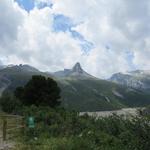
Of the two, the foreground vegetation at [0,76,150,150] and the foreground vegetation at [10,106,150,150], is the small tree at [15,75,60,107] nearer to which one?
the foreground vegetation at [0,76,150,150]

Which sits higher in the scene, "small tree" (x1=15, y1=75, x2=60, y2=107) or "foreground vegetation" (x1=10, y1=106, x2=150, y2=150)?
"small tree" (x1=15, y1=75, x2=60, y2=107)

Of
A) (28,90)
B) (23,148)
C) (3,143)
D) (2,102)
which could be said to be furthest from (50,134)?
(28,90)

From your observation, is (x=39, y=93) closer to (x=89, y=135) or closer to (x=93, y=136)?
(x=89, y=135)

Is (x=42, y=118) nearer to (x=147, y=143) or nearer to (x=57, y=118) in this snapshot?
(x=57, y=118)

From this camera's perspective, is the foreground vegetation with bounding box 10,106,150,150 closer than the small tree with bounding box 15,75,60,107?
Yes

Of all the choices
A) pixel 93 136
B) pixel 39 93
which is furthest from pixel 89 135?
pixel 39 93

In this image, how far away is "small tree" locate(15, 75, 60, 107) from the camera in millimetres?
69938

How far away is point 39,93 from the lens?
70.6 m

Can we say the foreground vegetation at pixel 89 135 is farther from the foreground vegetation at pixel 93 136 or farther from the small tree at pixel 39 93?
the small tree at pixel 39 93

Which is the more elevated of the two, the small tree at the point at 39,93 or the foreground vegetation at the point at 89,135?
the small tree at the point at 39,93

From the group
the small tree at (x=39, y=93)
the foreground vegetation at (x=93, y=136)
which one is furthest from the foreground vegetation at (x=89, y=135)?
the small tree at (x=39, y=93)

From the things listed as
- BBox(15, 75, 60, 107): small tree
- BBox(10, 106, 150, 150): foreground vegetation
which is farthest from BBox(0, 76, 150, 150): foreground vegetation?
BBox(15, 75, 60, 107): small tree

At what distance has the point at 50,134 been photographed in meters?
24.9

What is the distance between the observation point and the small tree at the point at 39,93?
229 ft
